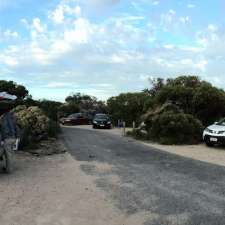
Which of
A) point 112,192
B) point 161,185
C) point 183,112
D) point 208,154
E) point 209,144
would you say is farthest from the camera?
point 183,112

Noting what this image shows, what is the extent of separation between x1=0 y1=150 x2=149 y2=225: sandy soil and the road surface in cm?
28

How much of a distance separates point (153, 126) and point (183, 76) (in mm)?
6832

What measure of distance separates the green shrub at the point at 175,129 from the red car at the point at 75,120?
1082 inches

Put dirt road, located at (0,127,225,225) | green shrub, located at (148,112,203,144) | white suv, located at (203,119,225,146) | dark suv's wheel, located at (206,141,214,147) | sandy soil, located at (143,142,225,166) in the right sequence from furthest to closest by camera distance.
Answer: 1. green shrub, located at (148,112,203,144)
2. dark suv's wheel, located at (206,141,214,147)
3. white suv, located at (203,119,225,146)
4. sandy soil, located at (143,142,225,166)
5. dirt road, located at (0,127,225,225)

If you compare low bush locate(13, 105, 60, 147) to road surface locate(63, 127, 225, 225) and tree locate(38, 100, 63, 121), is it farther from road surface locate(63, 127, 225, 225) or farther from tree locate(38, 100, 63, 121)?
tree locate(38, 100, 63, 121)

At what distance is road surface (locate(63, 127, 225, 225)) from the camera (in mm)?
7617

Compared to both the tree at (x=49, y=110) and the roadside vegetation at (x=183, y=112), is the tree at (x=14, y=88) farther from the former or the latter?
the roadside vegetation at (x=183, y=112)

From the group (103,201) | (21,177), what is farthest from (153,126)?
(103,201)

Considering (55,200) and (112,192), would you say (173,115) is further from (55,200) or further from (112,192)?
(55,200)

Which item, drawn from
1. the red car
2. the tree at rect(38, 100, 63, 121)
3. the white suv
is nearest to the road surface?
the white suv

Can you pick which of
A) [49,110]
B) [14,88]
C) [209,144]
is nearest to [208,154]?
[209,144]

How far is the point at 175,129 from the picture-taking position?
22.7m

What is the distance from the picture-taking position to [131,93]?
46.8 metres

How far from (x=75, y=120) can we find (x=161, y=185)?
41057 mm
